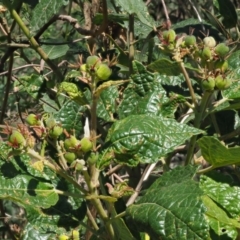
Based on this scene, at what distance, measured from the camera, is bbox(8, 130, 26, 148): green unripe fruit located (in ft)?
3.03

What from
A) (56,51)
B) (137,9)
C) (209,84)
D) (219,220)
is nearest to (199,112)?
(209,84)

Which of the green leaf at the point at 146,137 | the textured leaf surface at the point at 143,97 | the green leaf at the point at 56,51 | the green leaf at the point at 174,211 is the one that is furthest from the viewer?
the green leaf at the point at 56,51

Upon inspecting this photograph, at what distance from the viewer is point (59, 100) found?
1.53 meters

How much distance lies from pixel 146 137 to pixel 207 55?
0.17m

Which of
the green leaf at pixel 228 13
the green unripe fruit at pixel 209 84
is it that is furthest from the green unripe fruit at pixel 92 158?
the green leaf at pixel 228 13

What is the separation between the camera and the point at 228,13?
157cm

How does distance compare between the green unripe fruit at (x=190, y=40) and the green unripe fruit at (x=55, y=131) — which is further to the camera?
the green unripe fruit at (x=190, y=40)

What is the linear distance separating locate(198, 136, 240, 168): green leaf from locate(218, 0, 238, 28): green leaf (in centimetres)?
59

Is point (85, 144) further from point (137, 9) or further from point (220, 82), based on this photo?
point (137, 9)

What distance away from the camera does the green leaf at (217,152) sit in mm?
1020

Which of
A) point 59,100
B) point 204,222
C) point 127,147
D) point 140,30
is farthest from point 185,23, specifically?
point 204,222

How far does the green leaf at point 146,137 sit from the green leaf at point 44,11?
0.41m

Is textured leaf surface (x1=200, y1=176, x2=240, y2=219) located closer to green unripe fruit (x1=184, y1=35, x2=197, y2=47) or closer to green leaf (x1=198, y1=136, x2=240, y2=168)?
green leaf (x1=198, y1=136, x2=240, y2=168)

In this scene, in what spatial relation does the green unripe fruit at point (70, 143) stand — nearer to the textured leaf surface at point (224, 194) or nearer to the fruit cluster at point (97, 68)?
the fruit cluster at point (97, 68)
